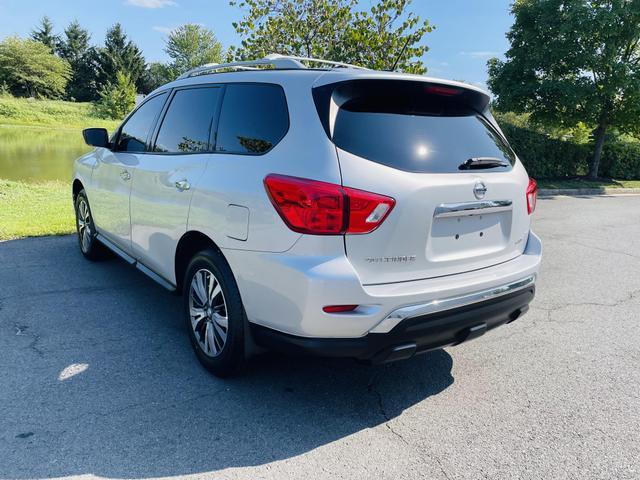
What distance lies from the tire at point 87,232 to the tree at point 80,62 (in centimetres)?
7012

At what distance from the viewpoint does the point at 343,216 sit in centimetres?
239

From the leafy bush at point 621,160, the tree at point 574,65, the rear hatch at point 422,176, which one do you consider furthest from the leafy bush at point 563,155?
the rear hatch at point 422,176

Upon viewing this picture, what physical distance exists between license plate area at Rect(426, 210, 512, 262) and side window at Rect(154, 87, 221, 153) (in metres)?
1.60

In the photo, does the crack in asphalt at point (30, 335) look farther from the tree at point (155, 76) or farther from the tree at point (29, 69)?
the tree at point (155, 76)

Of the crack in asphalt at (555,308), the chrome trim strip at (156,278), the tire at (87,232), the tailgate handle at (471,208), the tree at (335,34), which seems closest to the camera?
the tailgate handle at (471,208)

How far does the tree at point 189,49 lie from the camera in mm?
80188

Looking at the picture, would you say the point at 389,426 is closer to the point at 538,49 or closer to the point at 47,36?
the point at 538,49

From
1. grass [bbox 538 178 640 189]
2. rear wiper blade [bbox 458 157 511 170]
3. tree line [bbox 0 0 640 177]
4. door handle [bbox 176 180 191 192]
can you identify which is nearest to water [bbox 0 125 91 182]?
tree line [bbox 0 0 640 177]

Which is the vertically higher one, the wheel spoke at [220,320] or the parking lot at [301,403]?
the wheel spoke at [220,320]

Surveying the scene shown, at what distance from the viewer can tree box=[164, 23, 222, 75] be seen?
80.2 metres

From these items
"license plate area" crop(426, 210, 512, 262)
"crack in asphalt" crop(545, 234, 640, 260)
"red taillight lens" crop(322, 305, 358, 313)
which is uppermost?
"license plate area" crop(426, 210, 512, 262)

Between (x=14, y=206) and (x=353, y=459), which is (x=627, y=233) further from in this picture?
(x=14, y=206)

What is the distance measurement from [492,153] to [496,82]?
54.2 ft

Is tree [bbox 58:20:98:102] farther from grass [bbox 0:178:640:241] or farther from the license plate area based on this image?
the license plate area
